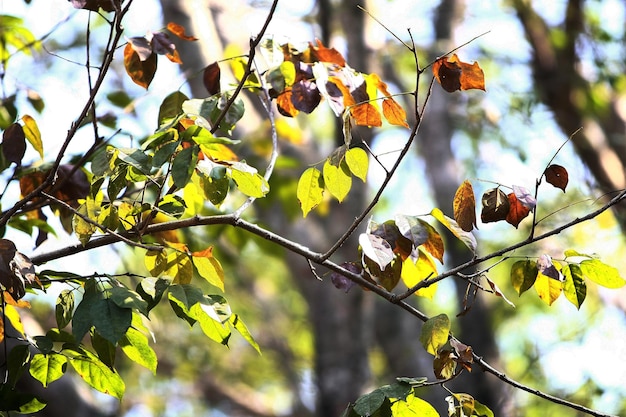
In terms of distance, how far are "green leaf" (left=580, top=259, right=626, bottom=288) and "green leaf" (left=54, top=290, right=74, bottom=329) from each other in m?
0.75

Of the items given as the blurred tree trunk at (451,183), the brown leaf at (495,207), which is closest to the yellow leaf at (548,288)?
the brown leaf at (495,207)

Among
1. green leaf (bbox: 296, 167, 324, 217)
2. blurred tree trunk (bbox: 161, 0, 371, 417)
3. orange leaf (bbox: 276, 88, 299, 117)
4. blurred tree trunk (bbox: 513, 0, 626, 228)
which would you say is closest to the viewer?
green leaf (bbox: 296, 167, 324, 217)

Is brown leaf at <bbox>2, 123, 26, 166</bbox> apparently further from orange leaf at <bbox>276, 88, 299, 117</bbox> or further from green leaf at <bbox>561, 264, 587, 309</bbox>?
green leaf at <bbox>561, 264, 587, 309</bbox>

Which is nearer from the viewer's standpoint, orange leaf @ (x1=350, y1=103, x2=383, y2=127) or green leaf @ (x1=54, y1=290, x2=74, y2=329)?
green leaf @ (x1=54, y1=290, x2=74, y2=329)

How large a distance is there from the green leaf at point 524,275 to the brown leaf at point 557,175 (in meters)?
0.13

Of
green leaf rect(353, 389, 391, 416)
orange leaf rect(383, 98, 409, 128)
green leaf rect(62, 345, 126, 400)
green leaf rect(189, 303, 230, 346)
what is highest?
orange leaf rect(383, 98, 409, 128)

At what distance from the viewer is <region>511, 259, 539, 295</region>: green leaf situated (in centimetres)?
108

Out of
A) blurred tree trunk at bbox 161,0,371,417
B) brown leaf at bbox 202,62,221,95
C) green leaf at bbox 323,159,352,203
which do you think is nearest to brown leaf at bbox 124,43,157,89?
brown leaf at bbox 202,62,221,95

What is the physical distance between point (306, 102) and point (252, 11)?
324 centimetres

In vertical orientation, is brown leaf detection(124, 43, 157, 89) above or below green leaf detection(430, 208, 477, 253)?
above

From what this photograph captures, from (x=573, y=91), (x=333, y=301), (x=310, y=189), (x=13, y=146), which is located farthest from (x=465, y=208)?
(x=573, y=91)

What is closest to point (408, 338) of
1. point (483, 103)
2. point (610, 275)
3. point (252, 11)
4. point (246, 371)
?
point (483, 103)

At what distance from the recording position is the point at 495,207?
3.41 feet

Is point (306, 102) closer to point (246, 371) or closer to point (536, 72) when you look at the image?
point (536, 72)
